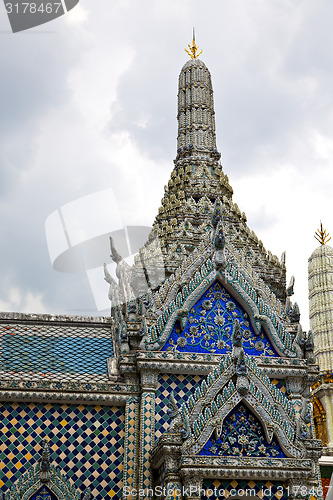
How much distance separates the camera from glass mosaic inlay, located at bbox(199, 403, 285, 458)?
1254cm

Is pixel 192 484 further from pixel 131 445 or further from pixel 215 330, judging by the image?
pixel 215 330

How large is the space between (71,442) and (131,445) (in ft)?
4.36

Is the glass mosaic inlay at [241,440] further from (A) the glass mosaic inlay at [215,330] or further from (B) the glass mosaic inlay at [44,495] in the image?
(B) the glass mosaic inlay at [44,495]

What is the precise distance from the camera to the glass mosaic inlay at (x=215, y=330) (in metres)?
15.5

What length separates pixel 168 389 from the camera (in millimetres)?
15109

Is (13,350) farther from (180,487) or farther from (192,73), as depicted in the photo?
(192,73)

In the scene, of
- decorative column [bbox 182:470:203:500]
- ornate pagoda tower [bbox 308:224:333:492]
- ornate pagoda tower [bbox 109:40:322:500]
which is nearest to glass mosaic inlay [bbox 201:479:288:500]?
ornate pagoda tower [bbox 109:40:322:500]

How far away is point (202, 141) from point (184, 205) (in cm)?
376

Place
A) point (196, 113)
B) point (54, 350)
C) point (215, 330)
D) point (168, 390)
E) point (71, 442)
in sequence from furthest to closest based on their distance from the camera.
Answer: point (196, 113), point (54, 350), point (215, 330), point (168, 390), point (71, 442)

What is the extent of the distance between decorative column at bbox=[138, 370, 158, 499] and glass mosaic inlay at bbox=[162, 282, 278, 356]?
33.5 inches

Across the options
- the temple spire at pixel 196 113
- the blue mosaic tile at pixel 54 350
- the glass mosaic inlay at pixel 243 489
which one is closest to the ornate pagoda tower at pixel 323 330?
the temple spire at pixel 196 113

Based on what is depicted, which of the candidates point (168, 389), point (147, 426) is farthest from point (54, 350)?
point (147, 426)

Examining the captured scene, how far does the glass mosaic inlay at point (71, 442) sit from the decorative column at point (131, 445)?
213 millimetres

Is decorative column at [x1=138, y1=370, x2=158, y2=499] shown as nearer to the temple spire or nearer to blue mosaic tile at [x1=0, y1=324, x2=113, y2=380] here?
blue mosaic tile at [x1=0, y1=324, x2=113, y2=380]
